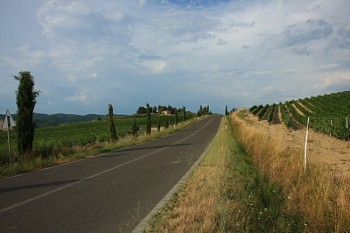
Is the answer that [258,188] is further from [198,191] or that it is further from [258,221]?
[258,221]

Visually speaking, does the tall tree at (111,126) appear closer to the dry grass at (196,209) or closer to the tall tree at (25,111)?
the tall tree at (25,111)

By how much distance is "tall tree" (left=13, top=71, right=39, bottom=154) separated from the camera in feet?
63.2

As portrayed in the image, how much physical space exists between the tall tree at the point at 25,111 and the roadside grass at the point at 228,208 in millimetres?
11917

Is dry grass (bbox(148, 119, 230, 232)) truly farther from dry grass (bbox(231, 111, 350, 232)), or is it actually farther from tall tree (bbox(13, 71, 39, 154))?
tall tree (bbox(13, 71, 39, 154))

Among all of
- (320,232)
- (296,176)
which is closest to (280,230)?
(320,232)

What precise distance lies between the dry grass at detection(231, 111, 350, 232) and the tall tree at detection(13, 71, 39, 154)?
11.4 meters

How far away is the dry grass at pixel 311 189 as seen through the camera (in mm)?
7268

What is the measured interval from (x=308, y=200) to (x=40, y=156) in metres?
13.8

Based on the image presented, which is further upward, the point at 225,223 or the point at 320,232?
the point at 225,223

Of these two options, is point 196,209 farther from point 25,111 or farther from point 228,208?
point 25,111

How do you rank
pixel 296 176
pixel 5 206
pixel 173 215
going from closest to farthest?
pixel 173 215 < pixel 5 206 < pixel 296 176

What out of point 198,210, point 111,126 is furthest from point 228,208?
point 111,126

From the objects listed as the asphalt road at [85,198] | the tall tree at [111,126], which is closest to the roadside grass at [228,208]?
the asphalt road at [85,198]

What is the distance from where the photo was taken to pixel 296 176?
1127 centimetres
